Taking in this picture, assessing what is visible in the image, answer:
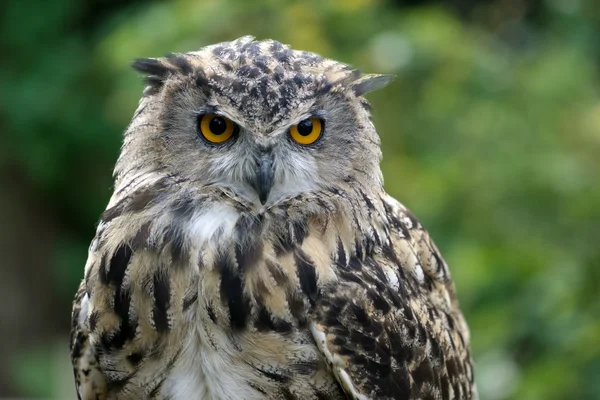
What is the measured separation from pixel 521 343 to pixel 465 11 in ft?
10.4

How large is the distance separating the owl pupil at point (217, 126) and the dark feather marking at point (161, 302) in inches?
14.6

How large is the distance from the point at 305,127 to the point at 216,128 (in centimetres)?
22

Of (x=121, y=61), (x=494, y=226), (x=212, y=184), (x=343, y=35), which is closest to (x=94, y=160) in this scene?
(x=121, y=61)

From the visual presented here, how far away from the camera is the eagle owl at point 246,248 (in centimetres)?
197

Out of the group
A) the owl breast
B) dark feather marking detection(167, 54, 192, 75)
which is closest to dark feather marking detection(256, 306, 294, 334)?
the owl breast

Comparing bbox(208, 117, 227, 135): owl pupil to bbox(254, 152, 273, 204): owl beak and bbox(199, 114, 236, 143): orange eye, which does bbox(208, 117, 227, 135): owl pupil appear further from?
bbox(254, 152, 273, 204): owl beak

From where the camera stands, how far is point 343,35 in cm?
398

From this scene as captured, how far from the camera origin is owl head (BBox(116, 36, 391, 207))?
199cm

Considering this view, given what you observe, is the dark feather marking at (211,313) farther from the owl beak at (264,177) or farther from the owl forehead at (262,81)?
the owl forehead at (262,81)

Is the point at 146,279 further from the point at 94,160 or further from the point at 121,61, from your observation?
the point at 94,160

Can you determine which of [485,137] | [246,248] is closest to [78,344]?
[246,248]

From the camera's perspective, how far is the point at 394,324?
6.91 feet

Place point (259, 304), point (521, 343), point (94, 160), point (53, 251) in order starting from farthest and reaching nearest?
point (53, 251) → point (94, 160) → point (521, 343) → point (259, 304)

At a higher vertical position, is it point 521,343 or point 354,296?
point 521,343
